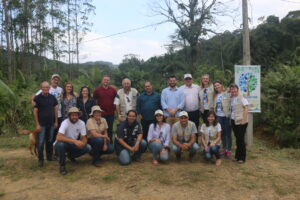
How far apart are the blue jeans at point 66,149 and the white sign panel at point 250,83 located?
3719 millimetres

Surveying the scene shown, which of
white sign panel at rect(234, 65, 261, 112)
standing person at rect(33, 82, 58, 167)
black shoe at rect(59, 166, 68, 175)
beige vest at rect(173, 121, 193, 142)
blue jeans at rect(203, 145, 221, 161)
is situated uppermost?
white sign panel at rect(234, 65, 261, 112)

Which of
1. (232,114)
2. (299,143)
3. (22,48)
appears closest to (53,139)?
(232,114)

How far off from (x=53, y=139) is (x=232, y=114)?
11.8 ft

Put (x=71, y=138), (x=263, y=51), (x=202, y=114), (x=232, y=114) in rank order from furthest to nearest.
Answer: (x=263, y=51), (x=202, y=114), (x=232, y=114), (x=71, y=138)

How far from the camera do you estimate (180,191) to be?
374cm

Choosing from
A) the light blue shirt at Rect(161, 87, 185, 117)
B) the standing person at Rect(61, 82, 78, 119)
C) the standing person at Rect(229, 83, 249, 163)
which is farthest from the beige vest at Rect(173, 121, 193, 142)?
the standing person at Rect(61, 82, 78, 119)

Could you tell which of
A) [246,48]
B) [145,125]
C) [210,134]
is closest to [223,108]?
[210,134]

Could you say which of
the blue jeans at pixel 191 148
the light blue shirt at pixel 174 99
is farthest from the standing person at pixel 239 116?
the light blue shirt at pixel 174 99

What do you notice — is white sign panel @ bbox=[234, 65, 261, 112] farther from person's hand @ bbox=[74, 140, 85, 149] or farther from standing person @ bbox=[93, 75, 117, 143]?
person's hand @ bbox=[74, 140, 85, 149]

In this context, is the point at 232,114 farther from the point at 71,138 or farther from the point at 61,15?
the point at 61,15

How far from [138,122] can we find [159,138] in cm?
51

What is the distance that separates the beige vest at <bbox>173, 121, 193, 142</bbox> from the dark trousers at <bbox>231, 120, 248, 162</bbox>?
843mm

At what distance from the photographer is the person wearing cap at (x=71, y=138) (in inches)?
174

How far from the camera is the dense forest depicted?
7.71 m
